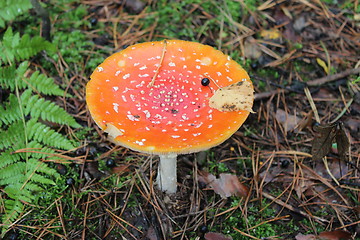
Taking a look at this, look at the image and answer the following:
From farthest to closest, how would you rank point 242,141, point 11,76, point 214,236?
point 242,141 → point 11,76 → point 214,236

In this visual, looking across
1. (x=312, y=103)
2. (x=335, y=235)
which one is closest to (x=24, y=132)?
(x=335, y=235)

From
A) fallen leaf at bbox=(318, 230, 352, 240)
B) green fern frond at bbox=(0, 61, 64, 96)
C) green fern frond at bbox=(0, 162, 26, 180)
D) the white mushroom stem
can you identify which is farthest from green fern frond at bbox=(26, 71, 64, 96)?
fallen leaf at bbox=(318, 230, 352, 240)

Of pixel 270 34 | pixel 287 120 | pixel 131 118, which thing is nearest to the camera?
pixel 131 118

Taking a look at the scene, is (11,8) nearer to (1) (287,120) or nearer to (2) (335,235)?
(1) (287,120)

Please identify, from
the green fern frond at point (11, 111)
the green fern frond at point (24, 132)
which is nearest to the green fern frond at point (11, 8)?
the green fern frond at point (24, 132)

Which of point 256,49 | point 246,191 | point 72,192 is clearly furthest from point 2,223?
point 256,49
